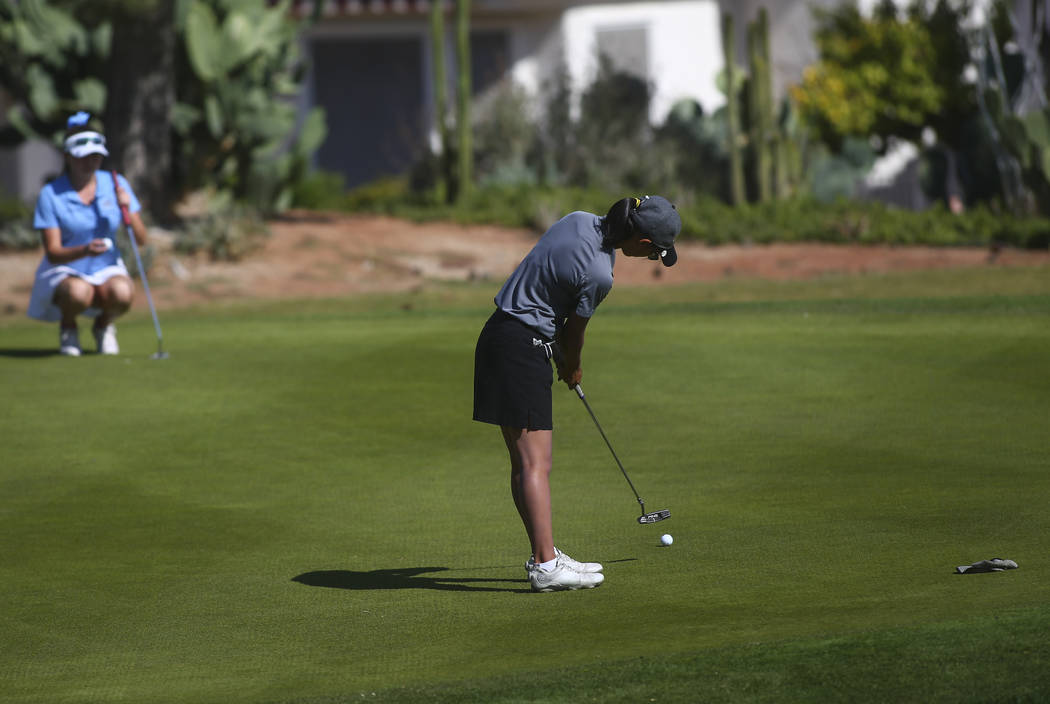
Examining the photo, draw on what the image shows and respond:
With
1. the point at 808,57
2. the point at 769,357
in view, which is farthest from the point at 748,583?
the point at 808,57

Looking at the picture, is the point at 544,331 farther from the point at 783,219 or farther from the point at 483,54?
the point at 483,54

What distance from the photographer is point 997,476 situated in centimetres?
783

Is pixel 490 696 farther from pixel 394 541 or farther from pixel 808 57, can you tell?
pixel 808 57

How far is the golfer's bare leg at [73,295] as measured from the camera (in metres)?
12.4

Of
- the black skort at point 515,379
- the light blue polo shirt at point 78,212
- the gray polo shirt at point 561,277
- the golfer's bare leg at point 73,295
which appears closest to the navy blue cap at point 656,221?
the gray polo shirt at point 561,277

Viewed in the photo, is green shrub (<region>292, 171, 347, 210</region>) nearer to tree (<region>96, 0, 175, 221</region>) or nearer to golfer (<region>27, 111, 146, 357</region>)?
tree (<region>96, 0, 175, 221</region>)

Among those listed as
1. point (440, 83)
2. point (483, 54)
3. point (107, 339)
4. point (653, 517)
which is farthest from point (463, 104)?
point (653, 517)

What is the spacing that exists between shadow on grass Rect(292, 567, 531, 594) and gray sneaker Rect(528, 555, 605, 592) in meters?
0.10

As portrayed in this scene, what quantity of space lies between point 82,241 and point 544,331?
7050 mm

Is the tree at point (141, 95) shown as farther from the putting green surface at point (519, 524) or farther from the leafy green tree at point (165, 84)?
the putting green surface at point (519, 524)

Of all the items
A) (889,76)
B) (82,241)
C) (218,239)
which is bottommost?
(218,239)

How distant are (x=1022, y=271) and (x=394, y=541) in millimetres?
11059

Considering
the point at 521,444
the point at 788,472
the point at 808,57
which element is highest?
the point at 808,57

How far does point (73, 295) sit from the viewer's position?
12352 mm
